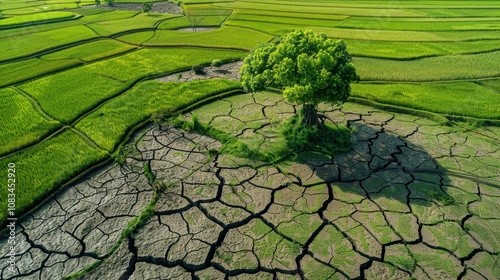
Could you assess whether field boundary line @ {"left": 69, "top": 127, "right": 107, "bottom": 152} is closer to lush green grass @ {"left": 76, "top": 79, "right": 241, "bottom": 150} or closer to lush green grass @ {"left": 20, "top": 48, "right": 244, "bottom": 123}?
lush green grass @ {"left": 76, "top": 79, "right": 241, "bottom": 150}

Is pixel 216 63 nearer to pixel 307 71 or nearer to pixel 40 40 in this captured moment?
pixel 307 71

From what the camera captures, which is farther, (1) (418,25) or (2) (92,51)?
(1) (418,25)

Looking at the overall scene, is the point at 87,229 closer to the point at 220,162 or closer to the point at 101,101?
the point at 220,162

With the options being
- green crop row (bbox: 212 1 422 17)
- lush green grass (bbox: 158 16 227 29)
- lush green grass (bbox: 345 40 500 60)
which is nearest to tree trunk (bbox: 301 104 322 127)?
lush green grass (bbox: 345 40 500 60)

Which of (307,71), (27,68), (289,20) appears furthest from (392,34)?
(27,68)

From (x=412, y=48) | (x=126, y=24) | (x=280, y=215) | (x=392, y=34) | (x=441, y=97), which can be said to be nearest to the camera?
(x=280, y=215)
